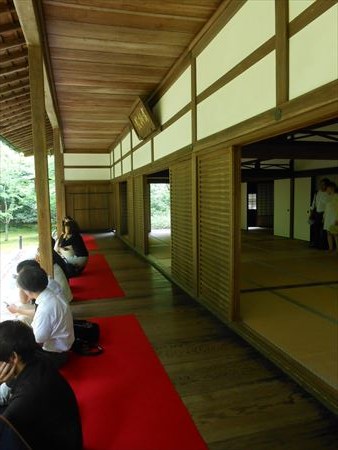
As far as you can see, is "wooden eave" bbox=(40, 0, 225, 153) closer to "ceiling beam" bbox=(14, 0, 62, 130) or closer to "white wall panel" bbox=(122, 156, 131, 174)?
"ceiling beam" bbox=(14, 0, 62, 130)

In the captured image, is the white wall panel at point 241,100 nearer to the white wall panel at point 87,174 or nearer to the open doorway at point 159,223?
the open doorway at point 159,223

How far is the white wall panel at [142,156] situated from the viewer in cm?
627

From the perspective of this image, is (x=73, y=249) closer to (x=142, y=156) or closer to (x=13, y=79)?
(x=142, y=156)

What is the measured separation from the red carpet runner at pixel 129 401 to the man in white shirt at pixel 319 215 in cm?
540

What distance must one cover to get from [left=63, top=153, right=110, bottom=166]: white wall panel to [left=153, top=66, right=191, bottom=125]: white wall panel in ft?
21.6

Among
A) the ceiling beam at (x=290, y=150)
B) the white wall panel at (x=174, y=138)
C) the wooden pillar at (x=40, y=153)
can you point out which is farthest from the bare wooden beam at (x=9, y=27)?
the ceiling beam at (x=290, y=150)

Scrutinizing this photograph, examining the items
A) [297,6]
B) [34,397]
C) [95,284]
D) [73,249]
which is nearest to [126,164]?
[73,249]

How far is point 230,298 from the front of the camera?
320 cm

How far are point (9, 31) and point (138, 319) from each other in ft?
10.1

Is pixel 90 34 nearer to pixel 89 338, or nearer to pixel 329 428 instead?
pixel 89 338

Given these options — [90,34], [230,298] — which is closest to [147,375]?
[230,298]

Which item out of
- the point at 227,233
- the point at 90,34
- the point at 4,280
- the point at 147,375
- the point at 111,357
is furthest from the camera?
the point at 4,280

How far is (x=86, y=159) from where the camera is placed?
11695mm

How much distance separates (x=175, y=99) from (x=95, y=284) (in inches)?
109
